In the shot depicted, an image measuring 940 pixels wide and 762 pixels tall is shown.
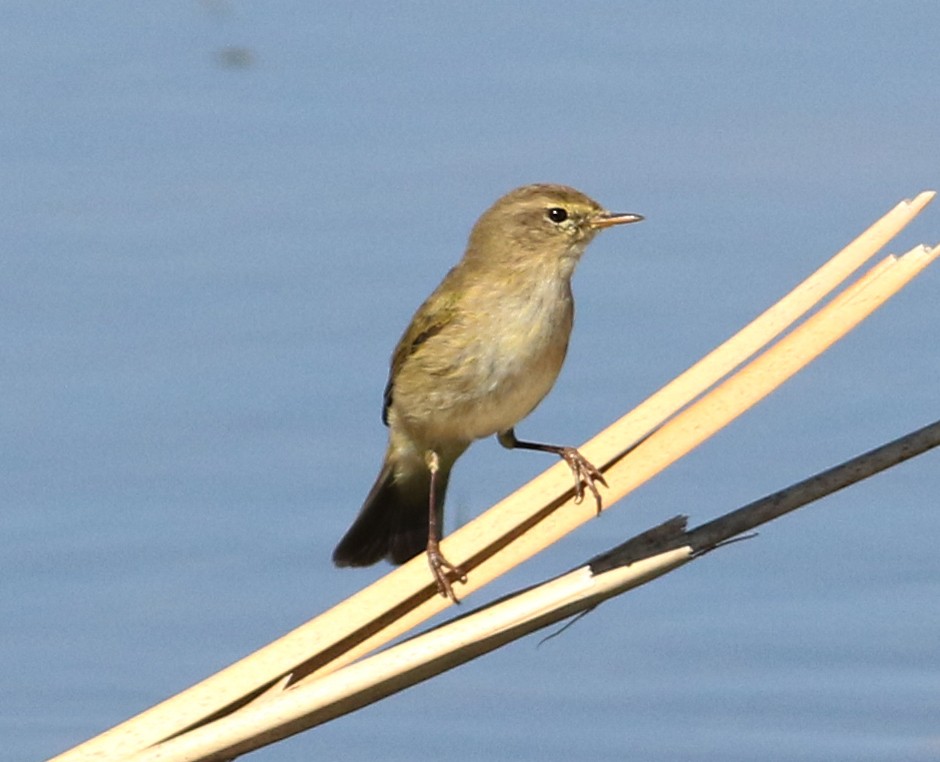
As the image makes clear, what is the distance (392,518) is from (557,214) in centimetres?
89

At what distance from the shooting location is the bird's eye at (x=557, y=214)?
585 cm

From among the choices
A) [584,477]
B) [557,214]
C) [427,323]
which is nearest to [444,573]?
[584,477]

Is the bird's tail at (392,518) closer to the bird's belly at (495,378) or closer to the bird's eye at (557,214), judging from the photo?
the bird's belly at (495,378)

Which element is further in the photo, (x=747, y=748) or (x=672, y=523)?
(x=747, y=748)

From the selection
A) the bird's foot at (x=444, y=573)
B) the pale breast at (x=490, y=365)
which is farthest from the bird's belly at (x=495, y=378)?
the bird's foot at (x=444, y=573)

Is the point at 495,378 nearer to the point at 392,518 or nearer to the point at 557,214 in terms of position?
the point at 557,214

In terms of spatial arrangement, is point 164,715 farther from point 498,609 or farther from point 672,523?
point 672,523

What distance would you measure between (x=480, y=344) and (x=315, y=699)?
5.96 feet

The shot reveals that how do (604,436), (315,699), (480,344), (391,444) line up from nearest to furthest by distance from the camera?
(315,699), (604,436), (480,344), (391,444)

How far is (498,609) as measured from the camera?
13.3 feet

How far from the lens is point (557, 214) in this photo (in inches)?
231

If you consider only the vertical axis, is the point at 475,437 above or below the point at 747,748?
above

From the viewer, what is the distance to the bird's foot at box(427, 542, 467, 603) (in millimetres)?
4332

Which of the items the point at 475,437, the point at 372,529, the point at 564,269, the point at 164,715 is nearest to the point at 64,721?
the point at 372,529
